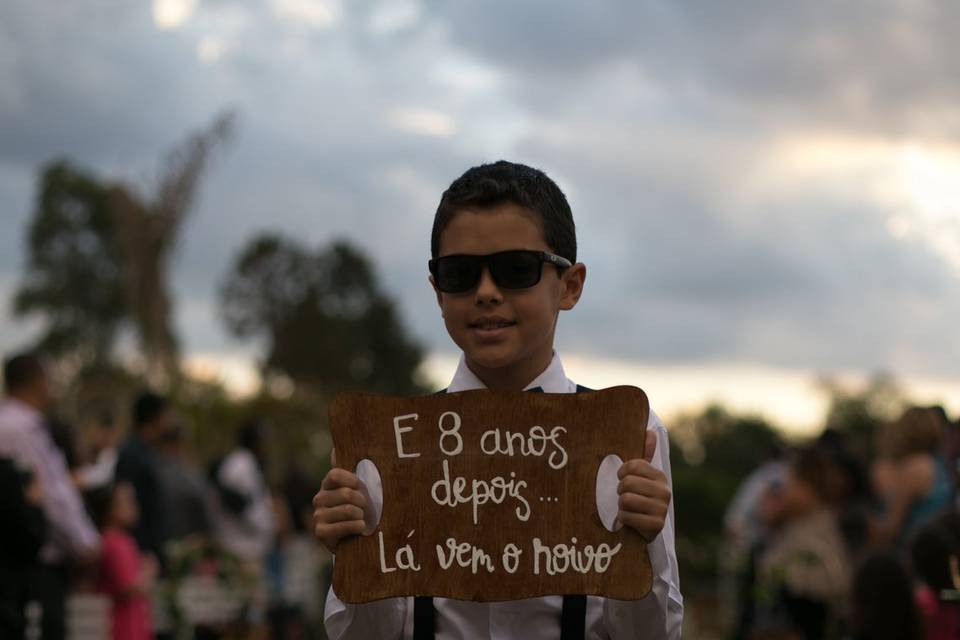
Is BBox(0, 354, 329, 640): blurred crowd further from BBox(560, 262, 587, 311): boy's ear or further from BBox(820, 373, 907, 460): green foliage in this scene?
BBox(820, 373, 907, 460): green foliage

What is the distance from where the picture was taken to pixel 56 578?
7707 millimetres

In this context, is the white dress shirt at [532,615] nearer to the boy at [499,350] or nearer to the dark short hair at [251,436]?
the boy at [499,350]

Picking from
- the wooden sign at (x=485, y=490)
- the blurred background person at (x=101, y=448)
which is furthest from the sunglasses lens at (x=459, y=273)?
the blurred background person at (x=101, y=448)

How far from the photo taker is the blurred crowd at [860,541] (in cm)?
470

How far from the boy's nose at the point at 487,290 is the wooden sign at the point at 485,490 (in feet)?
0.63

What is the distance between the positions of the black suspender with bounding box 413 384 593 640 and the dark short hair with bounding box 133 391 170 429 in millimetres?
6941

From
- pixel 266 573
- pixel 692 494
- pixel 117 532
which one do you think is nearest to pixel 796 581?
pixel 117 532

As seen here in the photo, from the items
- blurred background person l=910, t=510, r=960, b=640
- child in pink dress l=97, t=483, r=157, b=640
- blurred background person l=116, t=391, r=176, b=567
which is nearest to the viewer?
blurred background person l=910, t=510, r=960, b=640

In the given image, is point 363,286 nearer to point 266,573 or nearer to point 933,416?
point 266,573

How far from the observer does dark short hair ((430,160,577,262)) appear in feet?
9.74

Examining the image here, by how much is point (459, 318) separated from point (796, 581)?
219 inches

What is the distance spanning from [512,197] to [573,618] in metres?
0.87

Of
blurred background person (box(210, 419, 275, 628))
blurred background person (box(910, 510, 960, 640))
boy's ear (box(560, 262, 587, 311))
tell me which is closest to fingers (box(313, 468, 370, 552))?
boy's ear (box(560, 262, 587, 311))

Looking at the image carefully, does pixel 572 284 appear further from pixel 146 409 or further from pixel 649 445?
pixel 146 409
